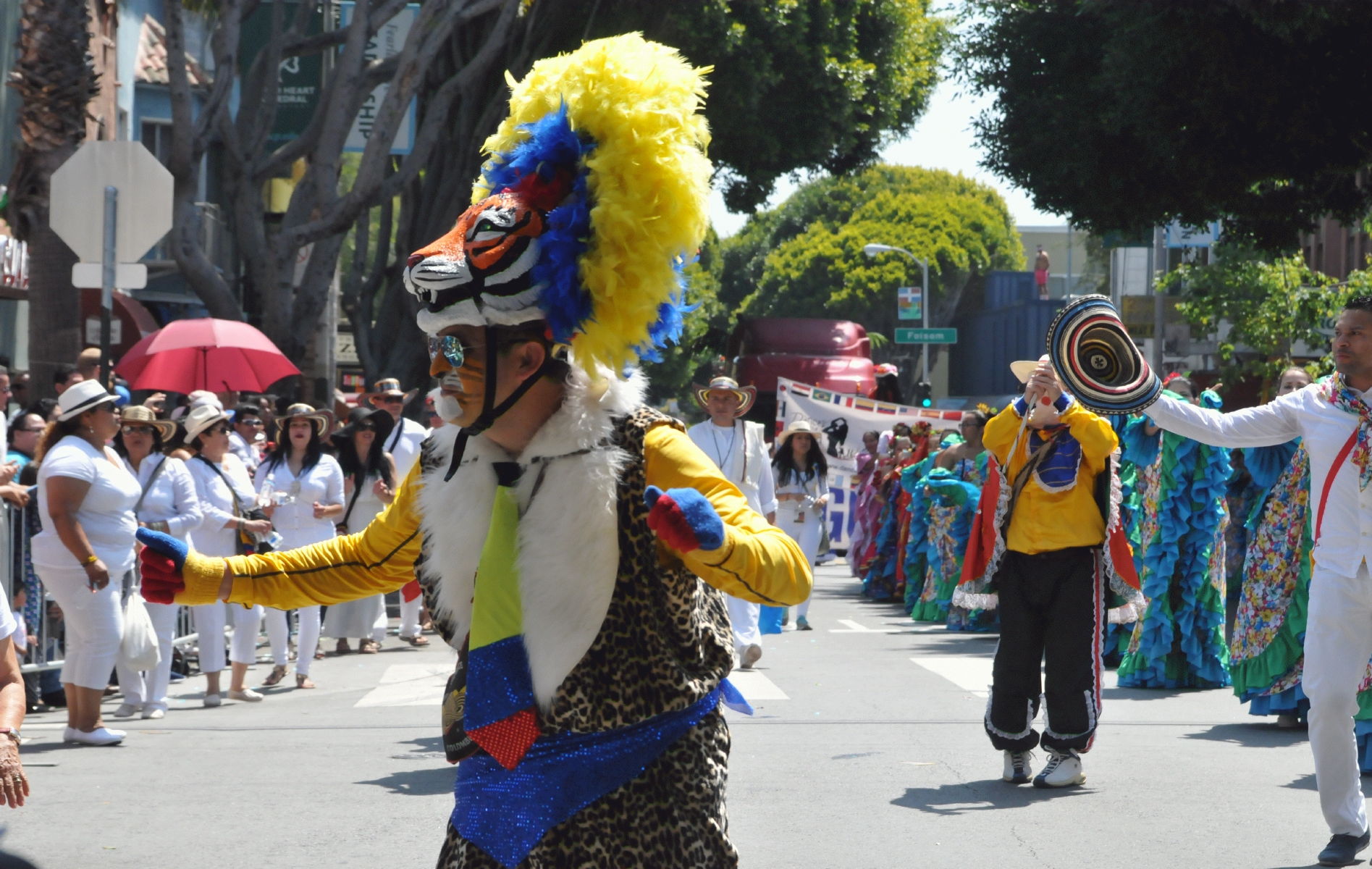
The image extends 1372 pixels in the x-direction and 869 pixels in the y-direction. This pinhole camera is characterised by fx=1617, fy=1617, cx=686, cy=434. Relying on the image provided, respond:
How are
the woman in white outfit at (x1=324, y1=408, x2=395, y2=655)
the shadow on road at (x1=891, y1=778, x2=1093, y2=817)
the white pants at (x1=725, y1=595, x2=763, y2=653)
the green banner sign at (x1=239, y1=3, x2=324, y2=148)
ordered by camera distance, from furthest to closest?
the green banner sign at (x1=239, y1=3, x2=324, y2=148) → the woman in white outfit at (x1=324, y1=408, x2=395, y2=655) → the white pants at (x1=725, y1=595, x2=763, y2=653) → the shadow on road at (x1=891, y1=778, x2=1093, y2=817)

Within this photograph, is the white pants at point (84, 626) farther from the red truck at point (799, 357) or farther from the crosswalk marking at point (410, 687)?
the red truck at point (799, 357)

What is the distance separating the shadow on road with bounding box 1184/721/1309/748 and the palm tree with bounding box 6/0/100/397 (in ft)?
28.1

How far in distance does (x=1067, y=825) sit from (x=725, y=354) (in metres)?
29.3

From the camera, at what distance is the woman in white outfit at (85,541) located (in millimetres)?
8375

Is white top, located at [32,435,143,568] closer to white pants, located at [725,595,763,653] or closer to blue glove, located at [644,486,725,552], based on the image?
white pants, located at [725,595,763,653]

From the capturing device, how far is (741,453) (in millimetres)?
10961

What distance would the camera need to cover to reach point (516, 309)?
3.24 m

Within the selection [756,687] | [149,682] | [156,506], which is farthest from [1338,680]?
[156,506]

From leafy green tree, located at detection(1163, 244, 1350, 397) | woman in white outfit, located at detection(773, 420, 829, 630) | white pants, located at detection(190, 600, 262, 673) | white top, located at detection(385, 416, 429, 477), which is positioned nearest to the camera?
white pants, located at detection(190, 600, 262, 673)

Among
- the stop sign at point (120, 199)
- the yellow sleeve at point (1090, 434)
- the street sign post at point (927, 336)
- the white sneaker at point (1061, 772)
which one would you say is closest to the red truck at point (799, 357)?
the street sign post at point (927, 336)

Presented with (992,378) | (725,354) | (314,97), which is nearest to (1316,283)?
(725,354)

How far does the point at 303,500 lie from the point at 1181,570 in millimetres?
6062

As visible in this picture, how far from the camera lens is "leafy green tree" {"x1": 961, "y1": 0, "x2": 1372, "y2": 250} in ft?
55.3

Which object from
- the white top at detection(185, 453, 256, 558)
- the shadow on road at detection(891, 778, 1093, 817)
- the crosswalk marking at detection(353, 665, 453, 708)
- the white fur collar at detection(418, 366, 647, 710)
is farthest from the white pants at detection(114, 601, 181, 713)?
the white fur collar at detection(418, 366, 647, 710)
